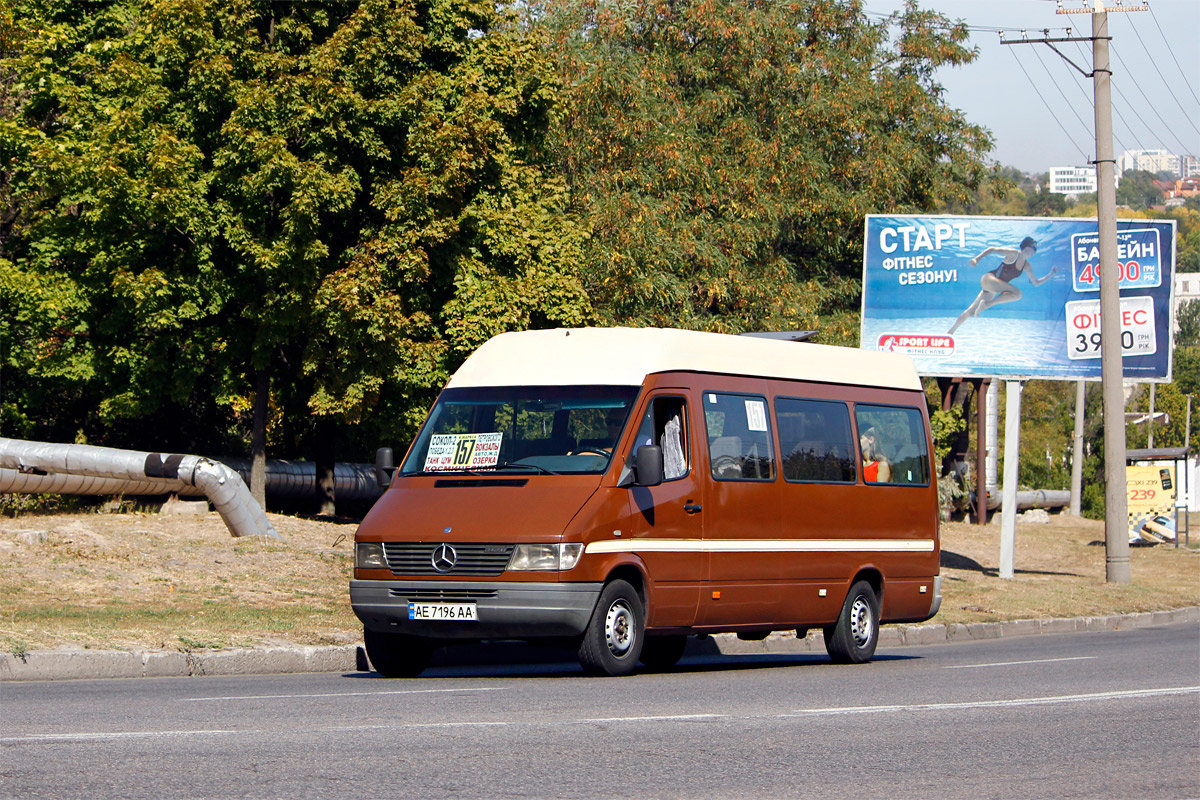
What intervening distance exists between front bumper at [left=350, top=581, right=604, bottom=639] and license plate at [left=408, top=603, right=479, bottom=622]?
0.11ft

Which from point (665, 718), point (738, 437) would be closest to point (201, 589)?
point (738, 437)

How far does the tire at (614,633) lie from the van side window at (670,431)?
3.81 ft

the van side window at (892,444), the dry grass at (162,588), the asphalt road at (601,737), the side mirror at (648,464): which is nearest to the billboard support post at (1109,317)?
the van side window at (892,444)

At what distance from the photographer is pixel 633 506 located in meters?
11.9

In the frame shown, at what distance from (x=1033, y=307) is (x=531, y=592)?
63.8 feet

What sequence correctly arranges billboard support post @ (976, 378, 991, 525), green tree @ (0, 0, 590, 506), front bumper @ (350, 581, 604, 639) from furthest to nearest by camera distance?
1. billboard support post @ (976, 378, 991, 525)
2. green tree @ (0, 0, 590, 506)
3. front bumper @ (350, 581, 604, 639)

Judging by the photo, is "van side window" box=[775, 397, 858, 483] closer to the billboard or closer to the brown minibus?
the brown minibus

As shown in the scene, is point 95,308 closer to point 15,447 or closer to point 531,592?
point 15,447

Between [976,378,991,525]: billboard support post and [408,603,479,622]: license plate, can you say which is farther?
[976,378,991,525]: billboard support post

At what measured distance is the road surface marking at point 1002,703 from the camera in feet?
29.8

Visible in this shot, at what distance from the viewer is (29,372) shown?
29859mm

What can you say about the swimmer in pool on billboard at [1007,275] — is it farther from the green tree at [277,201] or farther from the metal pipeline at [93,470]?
the metal pipeline at [93,470]

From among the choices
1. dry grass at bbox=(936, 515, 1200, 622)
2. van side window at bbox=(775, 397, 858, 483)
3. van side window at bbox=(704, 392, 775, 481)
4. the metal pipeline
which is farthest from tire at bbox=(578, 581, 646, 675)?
the metal pipeline

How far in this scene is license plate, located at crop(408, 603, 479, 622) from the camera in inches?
445
